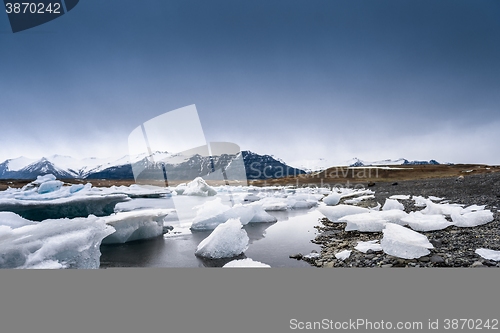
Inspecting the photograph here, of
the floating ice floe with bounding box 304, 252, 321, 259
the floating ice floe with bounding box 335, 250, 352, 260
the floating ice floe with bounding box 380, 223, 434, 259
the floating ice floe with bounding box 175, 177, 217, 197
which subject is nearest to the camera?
the floating ice floe with bounding box 380, 223, 434, 259

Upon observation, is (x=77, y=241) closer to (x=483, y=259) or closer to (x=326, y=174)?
(x=483, y=259)

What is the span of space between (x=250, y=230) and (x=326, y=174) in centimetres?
2904

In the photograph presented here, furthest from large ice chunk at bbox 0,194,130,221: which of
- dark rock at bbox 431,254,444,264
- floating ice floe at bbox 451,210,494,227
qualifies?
floating ice floe at bbox 451,210,494,227

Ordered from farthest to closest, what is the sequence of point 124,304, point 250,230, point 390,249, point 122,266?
point 250,230, point 122,266, point 390,249, point 124,304

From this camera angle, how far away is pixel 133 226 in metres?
5.02

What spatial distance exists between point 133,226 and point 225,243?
2.28 meters

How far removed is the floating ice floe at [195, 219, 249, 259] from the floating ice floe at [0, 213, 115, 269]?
1449 millimetres

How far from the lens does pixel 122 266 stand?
147 inches

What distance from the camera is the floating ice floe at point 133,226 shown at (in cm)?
486

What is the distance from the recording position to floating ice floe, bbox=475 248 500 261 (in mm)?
2656

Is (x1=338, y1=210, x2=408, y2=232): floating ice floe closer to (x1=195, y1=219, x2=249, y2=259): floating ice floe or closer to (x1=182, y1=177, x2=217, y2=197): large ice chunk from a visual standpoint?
(x1=195, y1=219, x2=249, y2=259): floating ice floe

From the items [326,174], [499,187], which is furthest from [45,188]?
[326,174]

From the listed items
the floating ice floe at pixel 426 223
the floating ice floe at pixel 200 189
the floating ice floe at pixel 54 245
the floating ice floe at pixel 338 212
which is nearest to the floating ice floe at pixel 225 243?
the floating ice floe at pixel 54 245

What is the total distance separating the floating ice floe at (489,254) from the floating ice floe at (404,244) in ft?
1.61
